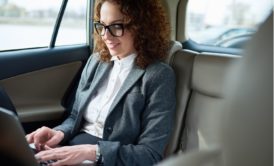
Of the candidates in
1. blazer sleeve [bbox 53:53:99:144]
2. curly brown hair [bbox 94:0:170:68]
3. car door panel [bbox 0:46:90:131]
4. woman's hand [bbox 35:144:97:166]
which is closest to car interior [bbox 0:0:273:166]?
car door panel [bbox 0:46:90:131]

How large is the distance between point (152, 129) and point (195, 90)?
0.31 m

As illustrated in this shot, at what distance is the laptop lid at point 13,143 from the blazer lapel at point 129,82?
0.67 m

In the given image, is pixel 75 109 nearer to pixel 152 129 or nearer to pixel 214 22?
pixel 152 129

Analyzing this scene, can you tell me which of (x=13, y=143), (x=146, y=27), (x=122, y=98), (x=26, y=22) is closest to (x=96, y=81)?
(x=122, y=98)

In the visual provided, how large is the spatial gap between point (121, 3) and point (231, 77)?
116 centimetres

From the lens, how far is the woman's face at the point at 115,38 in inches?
65.4

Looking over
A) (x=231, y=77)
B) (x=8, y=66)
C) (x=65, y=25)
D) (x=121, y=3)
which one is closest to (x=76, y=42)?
(x=65, y=25)

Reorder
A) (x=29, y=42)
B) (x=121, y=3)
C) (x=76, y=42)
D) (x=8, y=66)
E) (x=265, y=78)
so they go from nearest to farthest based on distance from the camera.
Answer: (x=265, y=78), (x=121, y=3), (x=8, y=66), (x=29, y=42), (x=76, y=42)

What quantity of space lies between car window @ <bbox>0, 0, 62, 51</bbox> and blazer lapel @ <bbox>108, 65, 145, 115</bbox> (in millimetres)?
865

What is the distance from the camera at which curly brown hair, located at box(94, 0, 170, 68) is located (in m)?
1.67

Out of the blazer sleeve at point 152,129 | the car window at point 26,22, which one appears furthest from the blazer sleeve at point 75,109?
the car window at point 26,22

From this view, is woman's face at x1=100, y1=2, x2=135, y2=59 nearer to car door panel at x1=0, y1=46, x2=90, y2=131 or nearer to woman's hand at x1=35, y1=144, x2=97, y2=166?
woman's hand at x1=35, y1=144, x2=97, y2=166

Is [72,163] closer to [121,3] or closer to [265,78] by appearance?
[121,3]

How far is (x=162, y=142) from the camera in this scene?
5.06ft
